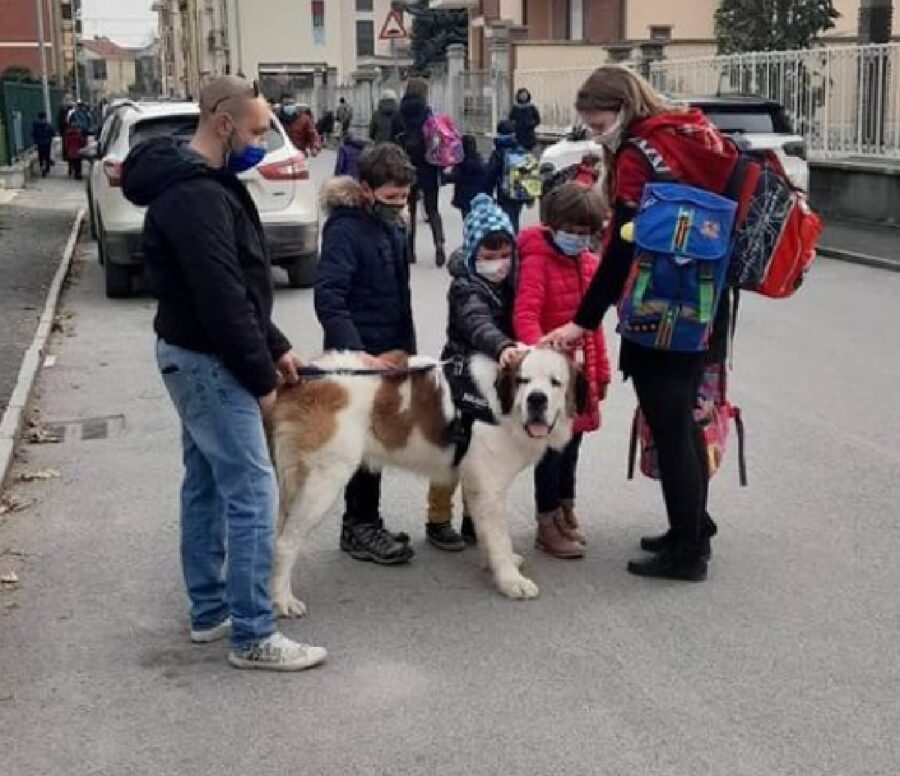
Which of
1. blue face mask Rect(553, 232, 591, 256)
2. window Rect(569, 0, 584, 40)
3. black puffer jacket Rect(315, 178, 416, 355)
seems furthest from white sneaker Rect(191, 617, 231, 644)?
window Rect(569, 0, 584, 40)

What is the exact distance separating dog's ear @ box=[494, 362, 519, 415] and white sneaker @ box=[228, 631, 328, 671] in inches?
46.3

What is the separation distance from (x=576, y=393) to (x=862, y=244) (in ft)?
39.4

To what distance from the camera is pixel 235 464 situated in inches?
173

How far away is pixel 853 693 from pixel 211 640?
7.23 ft

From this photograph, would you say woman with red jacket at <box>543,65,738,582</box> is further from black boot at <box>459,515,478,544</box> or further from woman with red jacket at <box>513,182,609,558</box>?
black boot at <box>459,515,478,544</box>

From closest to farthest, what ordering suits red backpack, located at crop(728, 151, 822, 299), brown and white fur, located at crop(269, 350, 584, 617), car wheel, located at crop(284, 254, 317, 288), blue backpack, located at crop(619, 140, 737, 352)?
blue backpack, located at crop(619, 140, 737, 352) → red backpack, located at crop(728, 151, 822, 299) → brown and white fur, located at crop(269, 350, 584, 617) → car wheel, located at crop(284, 254, 317, 288)

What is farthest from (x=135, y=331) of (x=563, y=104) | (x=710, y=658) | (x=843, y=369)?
(x=563, y=104)

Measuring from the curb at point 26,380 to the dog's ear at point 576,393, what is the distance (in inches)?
126

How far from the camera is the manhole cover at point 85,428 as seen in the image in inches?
319

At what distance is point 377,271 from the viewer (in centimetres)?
553

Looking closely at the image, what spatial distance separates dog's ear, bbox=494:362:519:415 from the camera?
16.5 ft

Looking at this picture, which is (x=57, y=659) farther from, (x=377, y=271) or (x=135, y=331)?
(x=135, y=331)

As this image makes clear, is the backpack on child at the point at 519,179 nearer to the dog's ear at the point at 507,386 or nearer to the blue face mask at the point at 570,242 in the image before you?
the blue face mask at the point at 570,242

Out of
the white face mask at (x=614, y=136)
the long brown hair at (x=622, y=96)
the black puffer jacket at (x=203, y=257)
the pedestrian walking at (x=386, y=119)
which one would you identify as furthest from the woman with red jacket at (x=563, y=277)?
the pedestrian walking at (x=386, y=119)
